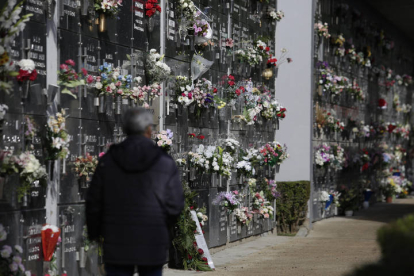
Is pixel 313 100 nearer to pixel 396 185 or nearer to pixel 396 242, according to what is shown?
pixel 396 185

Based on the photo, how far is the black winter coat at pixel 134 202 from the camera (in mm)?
4285

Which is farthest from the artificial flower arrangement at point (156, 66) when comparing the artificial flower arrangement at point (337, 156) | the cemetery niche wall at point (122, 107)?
the artificial flower arrangement at point (337, 156)

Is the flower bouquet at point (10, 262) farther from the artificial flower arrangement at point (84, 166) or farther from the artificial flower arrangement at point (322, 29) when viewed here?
the artificial flower arrangement at point (322, 29)

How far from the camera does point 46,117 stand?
636 centimetres

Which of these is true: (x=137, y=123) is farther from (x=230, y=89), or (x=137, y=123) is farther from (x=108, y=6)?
(x=230, y=89)

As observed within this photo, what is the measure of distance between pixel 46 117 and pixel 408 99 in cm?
1872

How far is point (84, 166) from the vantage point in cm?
684

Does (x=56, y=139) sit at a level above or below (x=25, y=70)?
below

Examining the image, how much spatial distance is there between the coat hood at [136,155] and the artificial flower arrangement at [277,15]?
8.09 m

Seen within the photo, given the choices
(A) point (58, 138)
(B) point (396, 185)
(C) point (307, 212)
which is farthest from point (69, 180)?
(B) point (396, 185)

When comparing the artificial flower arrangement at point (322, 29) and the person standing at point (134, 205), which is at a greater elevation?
the artificial flower arrangement at point (322, 29)

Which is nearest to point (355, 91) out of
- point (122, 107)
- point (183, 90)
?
point (183, 90)

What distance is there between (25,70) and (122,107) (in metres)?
1.80

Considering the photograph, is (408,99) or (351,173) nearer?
(351,173)
